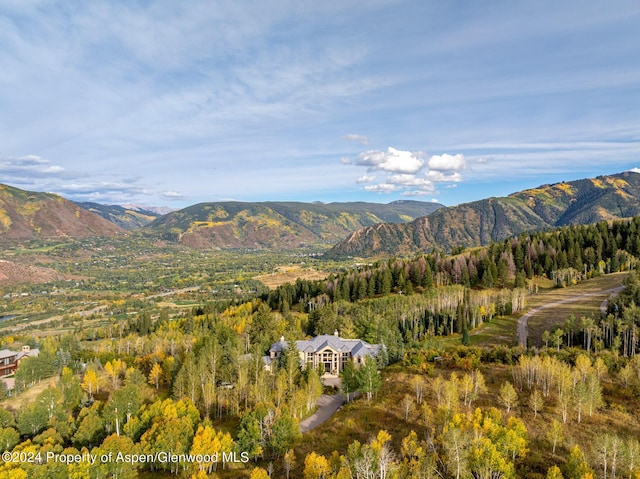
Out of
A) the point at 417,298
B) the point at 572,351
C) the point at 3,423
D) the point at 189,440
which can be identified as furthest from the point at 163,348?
the point at 572,351

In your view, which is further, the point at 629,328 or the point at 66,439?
the point at 629,328

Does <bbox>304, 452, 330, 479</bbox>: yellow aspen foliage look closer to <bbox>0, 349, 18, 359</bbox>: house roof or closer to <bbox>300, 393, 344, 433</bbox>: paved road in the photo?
<bbox>300, 393, 344, 433</bbox>: paved road

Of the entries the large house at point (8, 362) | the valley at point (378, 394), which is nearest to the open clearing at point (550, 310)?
the valley at point (378, 394)

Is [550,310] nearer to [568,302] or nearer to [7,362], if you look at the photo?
[568,302]

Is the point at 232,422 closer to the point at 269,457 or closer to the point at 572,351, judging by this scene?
the point at 269,457

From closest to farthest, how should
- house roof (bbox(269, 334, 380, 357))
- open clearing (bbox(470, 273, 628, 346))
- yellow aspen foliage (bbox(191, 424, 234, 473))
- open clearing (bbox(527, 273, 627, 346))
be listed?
yellow aspen foliage (bbox(191, 424, 234, 473))
house roof (bbox(269, 334, 380, 357))
open clearing (bbox(470, 273, 628, 346))
open clearing (bbox(527, 273, 627, 346))

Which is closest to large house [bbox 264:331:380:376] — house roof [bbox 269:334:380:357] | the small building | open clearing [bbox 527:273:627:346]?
house roof [bbox 269:334:380:357]
